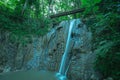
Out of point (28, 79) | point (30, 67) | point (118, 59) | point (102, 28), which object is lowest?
point (30, 67)

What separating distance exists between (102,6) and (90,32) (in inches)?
117

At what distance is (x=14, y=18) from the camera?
14.4m

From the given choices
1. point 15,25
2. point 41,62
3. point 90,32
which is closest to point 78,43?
point 90,32

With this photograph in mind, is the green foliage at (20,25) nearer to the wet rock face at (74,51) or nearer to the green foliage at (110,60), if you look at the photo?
the wet rock face at (74,51)

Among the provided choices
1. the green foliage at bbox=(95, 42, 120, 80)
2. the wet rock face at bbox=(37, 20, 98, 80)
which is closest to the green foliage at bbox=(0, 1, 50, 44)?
the wet rock face at bbox=(37, 20, 98, 80)

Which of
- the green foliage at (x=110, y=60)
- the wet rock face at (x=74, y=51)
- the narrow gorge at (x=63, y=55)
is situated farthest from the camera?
the narrow gorge at (x=63, y=55)

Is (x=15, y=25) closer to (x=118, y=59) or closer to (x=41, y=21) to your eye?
(x=41, y=21)

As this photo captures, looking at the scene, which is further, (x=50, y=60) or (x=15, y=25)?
(x=15, y=25)

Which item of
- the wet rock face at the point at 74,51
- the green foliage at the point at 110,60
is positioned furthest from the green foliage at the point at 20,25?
the green foliage at the point at 110,60

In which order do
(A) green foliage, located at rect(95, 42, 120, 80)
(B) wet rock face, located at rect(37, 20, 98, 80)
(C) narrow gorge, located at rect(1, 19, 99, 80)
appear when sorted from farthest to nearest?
(C) narrow gorge, located at rect(1, 19, 99, 80) → (B) wet rock face, located at rect(37, 20, 98, 80) → (A) green foliage, located at rect(95, 42, 120, 80)

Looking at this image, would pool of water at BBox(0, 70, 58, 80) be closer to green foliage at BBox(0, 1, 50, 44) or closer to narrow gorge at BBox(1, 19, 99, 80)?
narrow gorge at BBox(1, 19, 99, 80)

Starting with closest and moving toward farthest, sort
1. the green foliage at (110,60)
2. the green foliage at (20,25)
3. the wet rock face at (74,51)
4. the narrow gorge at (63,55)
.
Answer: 1. the green foliage at (110,60)
2. the wet rock face at (74,51)
3. the narrow gorge at (63,55)
4. the green foliage at (20,25)

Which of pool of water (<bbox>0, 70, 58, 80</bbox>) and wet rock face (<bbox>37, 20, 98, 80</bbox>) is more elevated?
wet rock face (<bbox>37, 20, 98, 80</bbox>)

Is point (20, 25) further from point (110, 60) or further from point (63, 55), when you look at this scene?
point (110, 60)
